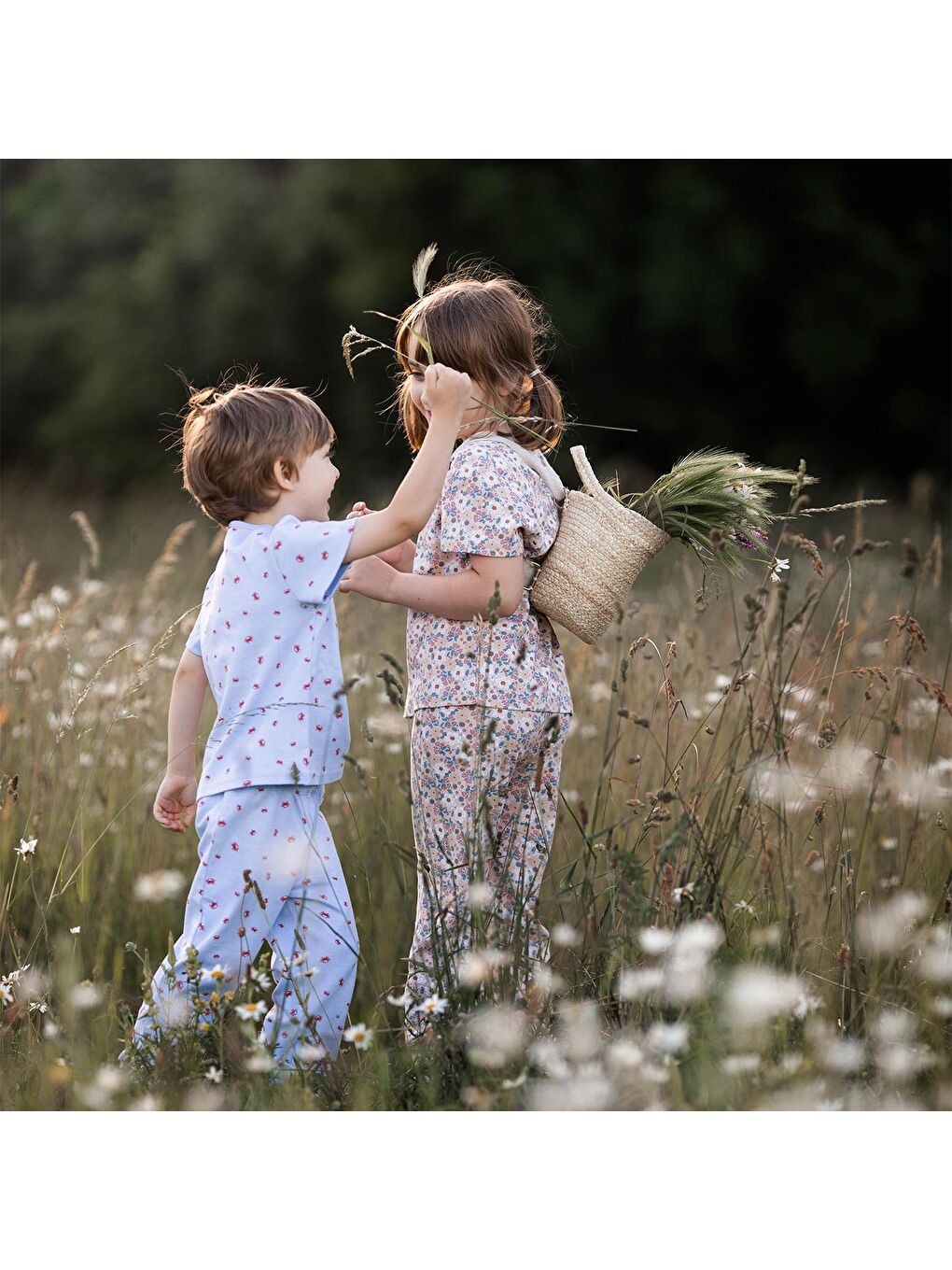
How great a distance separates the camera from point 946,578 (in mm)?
7195

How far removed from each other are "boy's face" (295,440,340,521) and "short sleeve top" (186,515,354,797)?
7cm

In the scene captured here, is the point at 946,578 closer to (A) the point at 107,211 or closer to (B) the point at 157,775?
(B) the point at 157,775

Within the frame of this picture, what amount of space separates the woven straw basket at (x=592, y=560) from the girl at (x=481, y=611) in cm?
5

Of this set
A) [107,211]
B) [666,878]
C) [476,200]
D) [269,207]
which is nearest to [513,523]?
[666,878]

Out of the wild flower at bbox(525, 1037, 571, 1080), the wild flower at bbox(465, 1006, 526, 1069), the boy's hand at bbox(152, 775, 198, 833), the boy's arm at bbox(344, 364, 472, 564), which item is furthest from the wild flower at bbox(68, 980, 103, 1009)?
the boy's arm at bbox(344, 364, 472, 564)

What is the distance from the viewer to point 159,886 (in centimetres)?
311

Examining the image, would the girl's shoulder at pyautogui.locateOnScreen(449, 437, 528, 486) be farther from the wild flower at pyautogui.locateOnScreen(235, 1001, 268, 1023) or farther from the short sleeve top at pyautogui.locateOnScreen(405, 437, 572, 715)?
the wild flower at pyautogui.locateOnScreen(235, 1001, 268, 1023)

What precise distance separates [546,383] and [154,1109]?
5.79 ft

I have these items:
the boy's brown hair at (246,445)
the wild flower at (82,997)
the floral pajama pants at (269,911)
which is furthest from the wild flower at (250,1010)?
the boy's brown hair at (246,445)

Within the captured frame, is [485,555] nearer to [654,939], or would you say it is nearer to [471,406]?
[471,406]

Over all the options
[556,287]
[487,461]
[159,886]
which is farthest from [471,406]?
[556,287]

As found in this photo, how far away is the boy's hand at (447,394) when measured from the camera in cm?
264

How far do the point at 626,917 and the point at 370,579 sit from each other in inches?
34.7

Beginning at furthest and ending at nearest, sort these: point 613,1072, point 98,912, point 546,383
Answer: point 98,912 < point 546,383 < point 613,1072
